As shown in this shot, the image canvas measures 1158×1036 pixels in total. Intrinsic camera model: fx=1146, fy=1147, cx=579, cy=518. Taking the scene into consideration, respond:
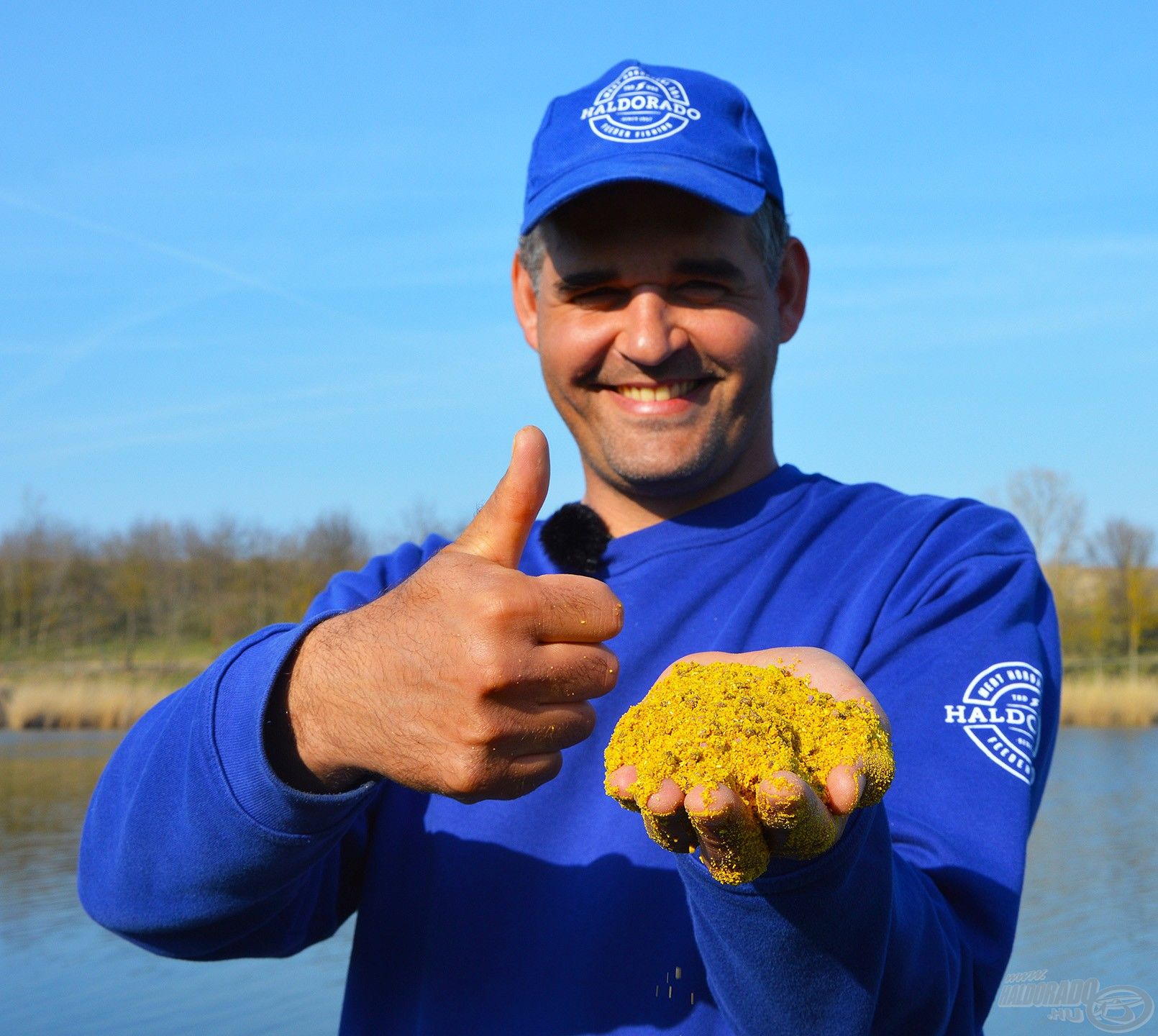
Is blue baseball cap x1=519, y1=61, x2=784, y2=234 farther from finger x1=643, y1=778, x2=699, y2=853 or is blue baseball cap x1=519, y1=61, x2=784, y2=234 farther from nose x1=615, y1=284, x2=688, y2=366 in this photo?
finger x1=643, y1=778, x2=699, y2=853

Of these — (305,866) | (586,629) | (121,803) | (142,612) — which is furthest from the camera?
(142,612)

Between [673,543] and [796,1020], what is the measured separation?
47.4 inches

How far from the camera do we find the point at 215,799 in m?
1.76

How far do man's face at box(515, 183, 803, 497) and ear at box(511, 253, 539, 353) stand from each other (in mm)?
342

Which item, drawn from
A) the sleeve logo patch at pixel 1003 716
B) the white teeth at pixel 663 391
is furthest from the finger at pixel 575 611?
the white teeth at pixel 663 391

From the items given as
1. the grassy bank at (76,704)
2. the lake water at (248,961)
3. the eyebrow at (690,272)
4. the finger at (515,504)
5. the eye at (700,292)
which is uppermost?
the eyebrow at (690,272)

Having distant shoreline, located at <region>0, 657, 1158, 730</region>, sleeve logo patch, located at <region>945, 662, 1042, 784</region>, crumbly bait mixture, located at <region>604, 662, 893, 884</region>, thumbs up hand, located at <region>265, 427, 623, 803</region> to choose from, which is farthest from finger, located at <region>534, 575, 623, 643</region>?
distant shoreline, located at <region>0, 657, 1158, 730</region>

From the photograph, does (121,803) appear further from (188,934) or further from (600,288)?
(600,288)

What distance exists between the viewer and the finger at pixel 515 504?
1.62 meters

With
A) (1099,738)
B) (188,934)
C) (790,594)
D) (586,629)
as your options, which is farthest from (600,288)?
(1099,738)

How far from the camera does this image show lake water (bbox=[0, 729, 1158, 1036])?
723cm

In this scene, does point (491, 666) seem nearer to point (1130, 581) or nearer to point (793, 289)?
point (793, 289)

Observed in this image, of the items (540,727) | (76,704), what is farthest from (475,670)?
(76,704)

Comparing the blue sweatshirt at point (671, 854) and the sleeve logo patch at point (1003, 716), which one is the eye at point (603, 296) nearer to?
the blue sweatshirt at point (671, 854)
